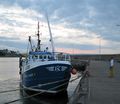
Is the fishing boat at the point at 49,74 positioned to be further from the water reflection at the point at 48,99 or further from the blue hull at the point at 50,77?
the water reflection at the point at 48,99

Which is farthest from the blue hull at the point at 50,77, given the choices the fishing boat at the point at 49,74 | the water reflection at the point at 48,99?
the water reflection at the point at 48,99

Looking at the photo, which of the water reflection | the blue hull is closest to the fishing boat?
the blue hull

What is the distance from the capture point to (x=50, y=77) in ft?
85.6

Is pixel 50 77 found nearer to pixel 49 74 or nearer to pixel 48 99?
pixel 49 74

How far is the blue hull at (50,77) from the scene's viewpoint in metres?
26.0

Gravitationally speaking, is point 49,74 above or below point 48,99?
above

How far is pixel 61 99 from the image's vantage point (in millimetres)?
26531

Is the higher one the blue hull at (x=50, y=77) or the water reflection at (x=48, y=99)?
the blue hull at (x=50, y=77)

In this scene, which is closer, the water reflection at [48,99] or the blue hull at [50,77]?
the water reflection at [48,99]

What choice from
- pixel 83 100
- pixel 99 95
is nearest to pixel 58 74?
pixel 99 95

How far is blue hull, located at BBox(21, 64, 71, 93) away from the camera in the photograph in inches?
1023

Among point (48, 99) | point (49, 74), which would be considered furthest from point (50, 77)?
point (48, 99)

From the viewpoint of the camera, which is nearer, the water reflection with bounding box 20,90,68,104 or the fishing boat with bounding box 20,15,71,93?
the water reflection with bounding box 20,90,68,104

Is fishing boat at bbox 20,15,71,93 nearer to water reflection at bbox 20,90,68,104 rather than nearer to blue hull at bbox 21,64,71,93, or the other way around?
blue hull at bbox 21,64,71,93
